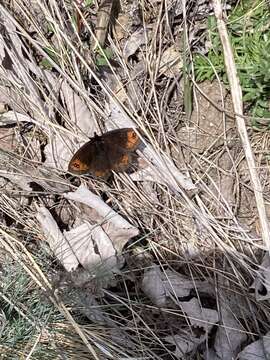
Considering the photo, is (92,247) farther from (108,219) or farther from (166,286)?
(166,286)

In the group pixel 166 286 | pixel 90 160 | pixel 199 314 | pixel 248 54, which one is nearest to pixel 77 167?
pixel 90 160

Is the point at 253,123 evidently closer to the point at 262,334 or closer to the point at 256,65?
the point at 256,65

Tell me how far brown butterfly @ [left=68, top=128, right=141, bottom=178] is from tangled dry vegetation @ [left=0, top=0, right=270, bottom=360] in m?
0.12

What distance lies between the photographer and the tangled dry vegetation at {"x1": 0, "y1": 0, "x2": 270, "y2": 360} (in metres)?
2.58

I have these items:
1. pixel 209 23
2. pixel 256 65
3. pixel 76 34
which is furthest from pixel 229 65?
pixel 76 34

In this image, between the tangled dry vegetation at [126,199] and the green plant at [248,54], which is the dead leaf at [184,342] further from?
the green plant at [248,54]

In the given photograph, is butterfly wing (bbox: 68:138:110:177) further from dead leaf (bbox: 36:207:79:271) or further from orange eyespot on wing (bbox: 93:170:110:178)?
dead leaf (bbox: 36:207:79:271)

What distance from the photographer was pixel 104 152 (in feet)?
8.76

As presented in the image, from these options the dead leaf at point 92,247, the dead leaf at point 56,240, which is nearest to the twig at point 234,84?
the dead leaf at point 92,247

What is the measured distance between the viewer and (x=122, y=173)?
112 inches

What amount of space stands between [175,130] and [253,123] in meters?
0.37

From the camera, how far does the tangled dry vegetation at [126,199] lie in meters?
2.58

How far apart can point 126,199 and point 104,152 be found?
0.90 feet

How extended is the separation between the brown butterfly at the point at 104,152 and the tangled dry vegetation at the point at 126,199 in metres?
0.12
